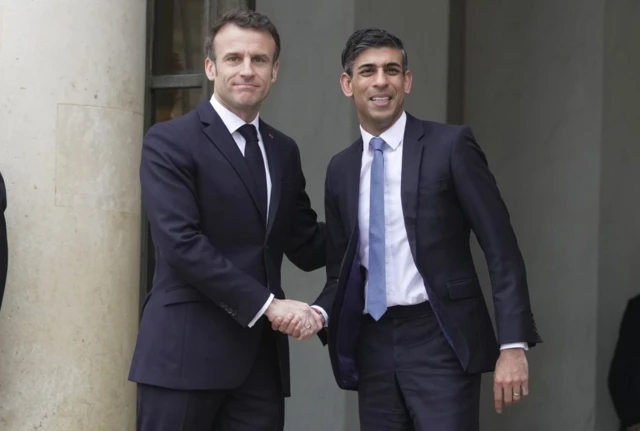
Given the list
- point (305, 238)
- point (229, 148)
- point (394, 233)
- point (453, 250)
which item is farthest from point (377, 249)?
point (229, 148)

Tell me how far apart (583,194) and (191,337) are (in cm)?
330

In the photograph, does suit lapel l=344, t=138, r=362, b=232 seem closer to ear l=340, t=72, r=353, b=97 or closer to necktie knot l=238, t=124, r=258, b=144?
ear l=340, t=72, r=353, b=97

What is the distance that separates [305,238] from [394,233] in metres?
0.47

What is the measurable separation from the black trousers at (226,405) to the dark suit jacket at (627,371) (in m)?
2.80

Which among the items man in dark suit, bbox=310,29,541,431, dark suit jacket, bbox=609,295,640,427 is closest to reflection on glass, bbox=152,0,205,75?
dark suit jacket, bbox=609,295,640,427

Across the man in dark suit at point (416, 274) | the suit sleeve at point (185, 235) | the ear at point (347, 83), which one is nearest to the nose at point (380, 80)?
the man in dark suit at point (416, 274)

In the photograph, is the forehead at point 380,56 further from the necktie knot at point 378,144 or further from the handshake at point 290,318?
the handshake at point 290,318

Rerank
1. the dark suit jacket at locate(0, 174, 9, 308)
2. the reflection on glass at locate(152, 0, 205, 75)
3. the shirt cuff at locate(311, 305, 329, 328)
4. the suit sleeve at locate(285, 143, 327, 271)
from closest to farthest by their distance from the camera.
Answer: the shirt cuff at locate(311, 305, 329, 328)
the suit sleeve at locate(285, 143, 327, 271)
the dark suit jacket at locate(0, 174, 9, 308)
the reflection on glass at locate(152, 0, 205, 75)

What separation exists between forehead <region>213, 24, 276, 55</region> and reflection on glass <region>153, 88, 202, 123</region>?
9.94 ft

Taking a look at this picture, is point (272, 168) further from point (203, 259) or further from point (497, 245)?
point (497, 245)

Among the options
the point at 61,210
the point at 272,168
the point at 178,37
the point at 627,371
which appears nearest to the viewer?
the point at 272,168

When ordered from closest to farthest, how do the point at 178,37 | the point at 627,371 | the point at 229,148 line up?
the point at 229,148, the point at 627,371, the point at 178,37

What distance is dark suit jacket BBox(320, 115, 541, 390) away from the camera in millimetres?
3438

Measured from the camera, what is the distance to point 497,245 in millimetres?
3438
